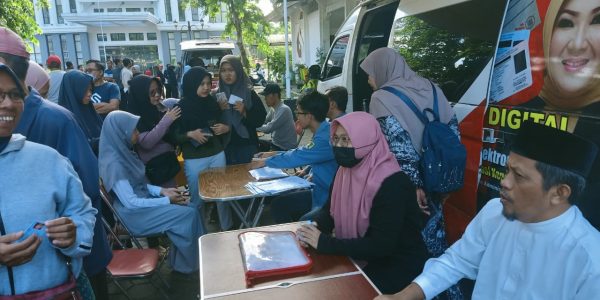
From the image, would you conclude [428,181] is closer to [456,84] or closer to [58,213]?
[456,84]

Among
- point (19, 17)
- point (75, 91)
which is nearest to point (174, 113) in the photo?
point (75, 91)

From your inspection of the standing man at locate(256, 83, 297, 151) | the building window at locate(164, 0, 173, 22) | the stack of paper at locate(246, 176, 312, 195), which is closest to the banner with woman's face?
the stack of paper at locate(246, 176, 312, 195)

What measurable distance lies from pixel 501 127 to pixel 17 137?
91.5 inches

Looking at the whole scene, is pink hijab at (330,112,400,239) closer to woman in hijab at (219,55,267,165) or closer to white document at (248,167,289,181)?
white document at (248,167,289,181)

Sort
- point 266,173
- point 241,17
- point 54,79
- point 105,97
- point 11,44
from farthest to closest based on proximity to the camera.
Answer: point 241,17
point 105,97
point 54,79
point 266,173
point 11,44

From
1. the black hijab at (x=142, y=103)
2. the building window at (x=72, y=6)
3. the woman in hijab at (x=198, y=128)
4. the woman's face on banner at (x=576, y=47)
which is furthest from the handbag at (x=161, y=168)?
the building window at (x=72, y=6)

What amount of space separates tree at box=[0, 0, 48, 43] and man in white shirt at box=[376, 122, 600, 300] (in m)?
9.93

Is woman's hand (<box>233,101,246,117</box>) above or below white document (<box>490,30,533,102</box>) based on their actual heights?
below

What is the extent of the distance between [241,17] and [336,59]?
37.1 ft

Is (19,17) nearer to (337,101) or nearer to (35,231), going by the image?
(337,101)

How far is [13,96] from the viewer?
1502 mm

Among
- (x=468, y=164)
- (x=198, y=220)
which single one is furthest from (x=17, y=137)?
(x=468, y=164)

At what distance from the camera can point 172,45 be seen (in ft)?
118

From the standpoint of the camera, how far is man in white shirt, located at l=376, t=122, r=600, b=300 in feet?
4.27
